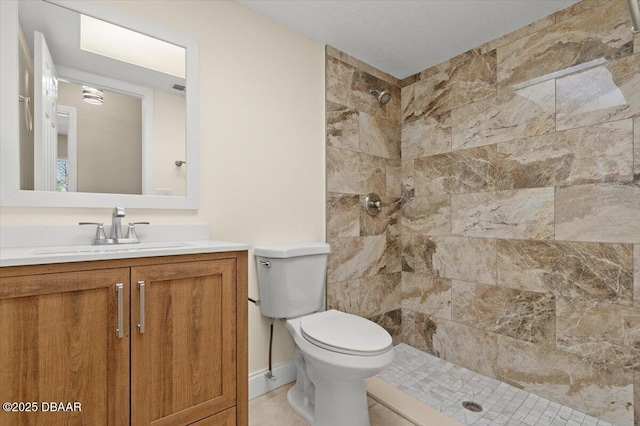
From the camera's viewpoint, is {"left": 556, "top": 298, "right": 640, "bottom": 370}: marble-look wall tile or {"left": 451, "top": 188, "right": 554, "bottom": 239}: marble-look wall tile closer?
{"left": 556, "top": 298, "right": 640, "bottom": 370}: marble-look wall tile

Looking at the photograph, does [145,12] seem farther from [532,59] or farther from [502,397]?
[502,397]

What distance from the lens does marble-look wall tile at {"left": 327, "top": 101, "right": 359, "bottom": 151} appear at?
2.15m

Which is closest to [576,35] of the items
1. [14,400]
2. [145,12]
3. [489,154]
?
[489,154]

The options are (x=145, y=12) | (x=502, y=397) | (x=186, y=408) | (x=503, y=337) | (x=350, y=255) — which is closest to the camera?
(x=186, y=408)

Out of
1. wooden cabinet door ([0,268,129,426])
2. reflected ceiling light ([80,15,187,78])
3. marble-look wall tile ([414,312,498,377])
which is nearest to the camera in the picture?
wooden cabinet door ([0,268,129,426])

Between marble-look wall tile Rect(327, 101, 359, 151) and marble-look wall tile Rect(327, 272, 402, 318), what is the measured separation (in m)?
0.97

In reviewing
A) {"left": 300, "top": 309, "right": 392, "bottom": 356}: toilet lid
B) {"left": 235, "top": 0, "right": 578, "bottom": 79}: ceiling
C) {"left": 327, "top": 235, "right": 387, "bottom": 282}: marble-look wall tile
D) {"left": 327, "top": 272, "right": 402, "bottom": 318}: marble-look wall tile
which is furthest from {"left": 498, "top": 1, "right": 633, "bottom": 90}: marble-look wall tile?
{"left": 300, "top": 309, "right": 392, "bottom": 356}: toilet lid

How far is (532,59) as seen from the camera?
6.17 ft

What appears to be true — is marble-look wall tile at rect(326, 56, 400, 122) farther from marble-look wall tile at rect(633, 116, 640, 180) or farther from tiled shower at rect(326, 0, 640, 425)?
marble-look wall tile at rect(633, 116, 640, 180)

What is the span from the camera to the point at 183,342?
112cm

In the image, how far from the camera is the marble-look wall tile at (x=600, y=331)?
1.51 meters

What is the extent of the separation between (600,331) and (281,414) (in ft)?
5.53

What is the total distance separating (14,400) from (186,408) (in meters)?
0.49

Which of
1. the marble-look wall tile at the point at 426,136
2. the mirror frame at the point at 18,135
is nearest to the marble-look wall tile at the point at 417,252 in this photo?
the marble-look wall tile at the point at 426,136
